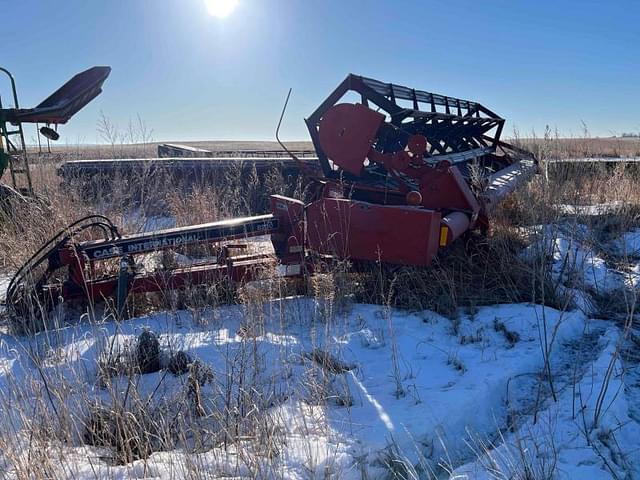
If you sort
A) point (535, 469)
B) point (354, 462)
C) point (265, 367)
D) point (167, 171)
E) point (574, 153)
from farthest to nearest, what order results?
point (574, 153), point (167, 171), point (265, 367), point (354, 462), point (535, 469)

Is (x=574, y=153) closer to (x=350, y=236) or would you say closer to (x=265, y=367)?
(x=350, y=236)

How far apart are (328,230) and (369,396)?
5.01ft

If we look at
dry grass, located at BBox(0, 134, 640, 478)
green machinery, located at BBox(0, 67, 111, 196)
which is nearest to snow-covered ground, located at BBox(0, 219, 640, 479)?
dry grass, located at BBox(0, 134, 640, 478)

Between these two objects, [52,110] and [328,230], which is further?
[52,110]

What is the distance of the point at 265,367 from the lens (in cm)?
261

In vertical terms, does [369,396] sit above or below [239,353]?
below

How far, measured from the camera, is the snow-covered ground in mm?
1842

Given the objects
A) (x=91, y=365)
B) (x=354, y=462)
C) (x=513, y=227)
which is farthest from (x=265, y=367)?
(x=513, y=227)

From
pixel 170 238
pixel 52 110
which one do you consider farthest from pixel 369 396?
pixel 52 110

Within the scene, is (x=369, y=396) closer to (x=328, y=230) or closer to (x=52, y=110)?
(x=328, y=230)

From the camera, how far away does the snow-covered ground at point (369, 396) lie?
1842mm

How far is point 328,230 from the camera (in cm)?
363

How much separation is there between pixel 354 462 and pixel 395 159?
8.32 feet

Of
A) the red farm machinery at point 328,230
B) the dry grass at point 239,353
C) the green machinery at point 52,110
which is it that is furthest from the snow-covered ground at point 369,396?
the green machinery at point 52,110
